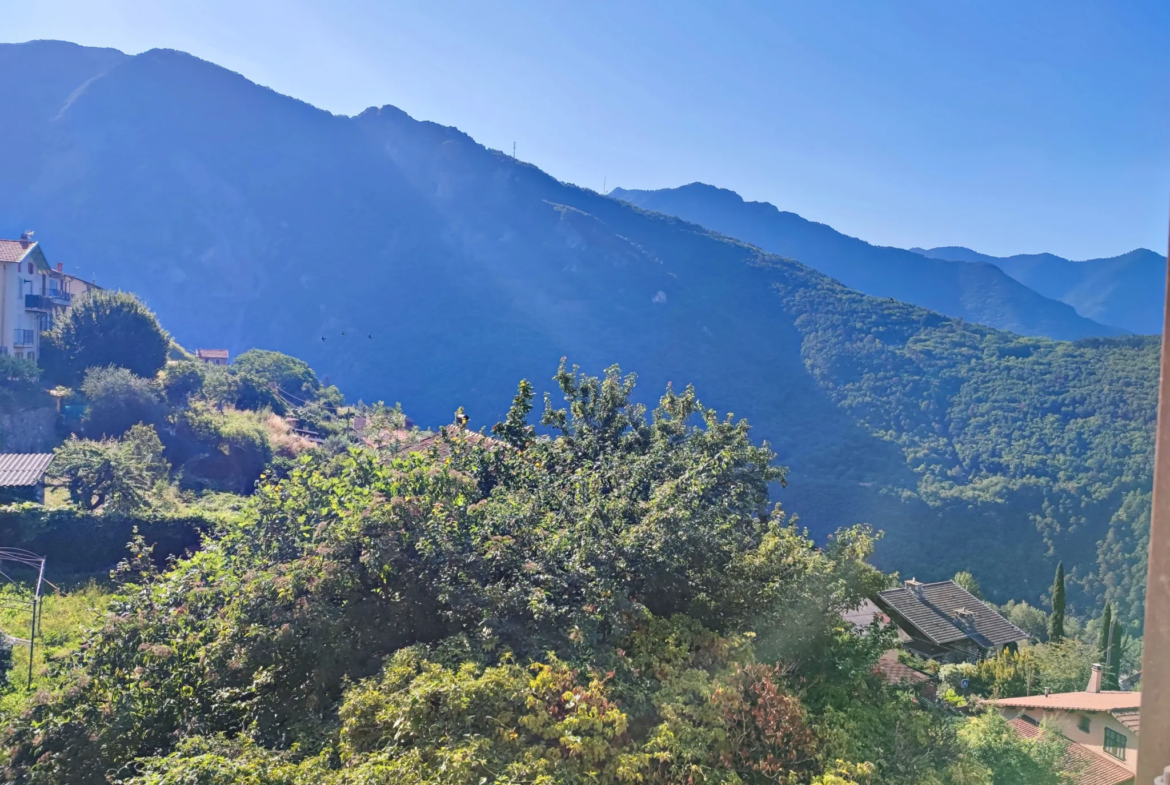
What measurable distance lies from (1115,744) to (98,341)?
36.5 m

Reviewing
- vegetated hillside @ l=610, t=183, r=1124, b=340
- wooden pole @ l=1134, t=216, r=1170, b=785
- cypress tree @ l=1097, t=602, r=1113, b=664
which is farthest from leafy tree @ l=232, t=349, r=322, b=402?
vegetated hillside @ l=610, t=183, r=1124, b=340

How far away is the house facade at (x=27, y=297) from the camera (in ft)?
87.5

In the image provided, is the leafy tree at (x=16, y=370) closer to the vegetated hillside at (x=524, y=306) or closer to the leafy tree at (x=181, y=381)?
the leafy tree at (x=181, y=381)

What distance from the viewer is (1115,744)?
50.6ft

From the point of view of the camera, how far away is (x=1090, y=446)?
52.3 meters

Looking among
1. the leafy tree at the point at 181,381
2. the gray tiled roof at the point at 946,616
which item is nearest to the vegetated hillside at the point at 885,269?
the gray tiled roof at the point at 946,616

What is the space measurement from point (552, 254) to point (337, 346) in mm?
36054

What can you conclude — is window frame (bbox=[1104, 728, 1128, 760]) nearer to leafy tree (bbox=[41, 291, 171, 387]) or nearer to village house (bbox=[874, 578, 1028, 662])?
village house (bbox=[874, 578, 1028, 662])

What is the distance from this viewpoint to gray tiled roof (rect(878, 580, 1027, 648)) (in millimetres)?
21844

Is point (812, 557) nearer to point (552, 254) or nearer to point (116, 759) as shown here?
point (116, 759)

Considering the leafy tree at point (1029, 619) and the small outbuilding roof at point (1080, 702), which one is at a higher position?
the small outbuilding roof at point (1080, 702)

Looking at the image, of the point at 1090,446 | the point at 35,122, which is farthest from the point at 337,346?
the point at 1090,446

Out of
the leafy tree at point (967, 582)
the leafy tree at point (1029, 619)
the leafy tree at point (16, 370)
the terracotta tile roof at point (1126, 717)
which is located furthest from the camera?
the leafy tree at point (967, 582)

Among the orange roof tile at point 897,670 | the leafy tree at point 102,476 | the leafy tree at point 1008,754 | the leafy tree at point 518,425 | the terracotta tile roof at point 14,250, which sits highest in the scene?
the terracotta tile roof at point 14,250
